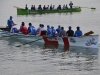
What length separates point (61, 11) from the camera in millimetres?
59156

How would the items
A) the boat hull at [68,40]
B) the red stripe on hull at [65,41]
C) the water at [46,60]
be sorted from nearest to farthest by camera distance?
the water at [46,60], the boat hull at [68,40], the red stripe on hull at [65,41]

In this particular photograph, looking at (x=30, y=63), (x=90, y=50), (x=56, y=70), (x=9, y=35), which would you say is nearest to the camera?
(x=56, y=70)

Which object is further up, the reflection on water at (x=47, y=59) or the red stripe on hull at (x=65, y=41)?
the red stripe on hull at (x=65, y=41)

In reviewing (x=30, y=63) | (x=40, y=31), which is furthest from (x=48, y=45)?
(x=30, y=63)

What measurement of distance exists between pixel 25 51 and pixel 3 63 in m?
4.13

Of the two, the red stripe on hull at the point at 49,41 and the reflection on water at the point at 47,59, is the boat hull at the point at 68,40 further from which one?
the reflection on water at the point at 47,59

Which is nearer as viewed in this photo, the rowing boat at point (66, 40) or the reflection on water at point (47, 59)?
the reflection on water at point (47, 59)

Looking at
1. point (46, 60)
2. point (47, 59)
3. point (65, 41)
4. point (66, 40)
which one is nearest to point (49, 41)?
point (65, 41)

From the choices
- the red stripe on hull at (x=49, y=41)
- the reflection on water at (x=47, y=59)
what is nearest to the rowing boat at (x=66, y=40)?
the red stripe on hull at (x=49, y=41)

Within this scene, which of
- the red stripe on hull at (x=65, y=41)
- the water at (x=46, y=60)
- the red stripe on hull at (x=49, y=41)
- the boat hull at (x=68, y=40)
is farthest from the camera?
the red stripe on hull at (x=49, y=41)

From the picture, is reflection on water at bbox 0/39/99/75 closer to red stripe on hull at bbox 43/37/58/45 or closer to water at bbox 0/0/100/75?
water at bbox 0/0/100/75

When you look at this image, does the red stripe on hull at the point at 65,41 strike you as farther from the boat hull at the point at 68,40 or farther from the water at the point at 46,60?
the water at the point at 46,60

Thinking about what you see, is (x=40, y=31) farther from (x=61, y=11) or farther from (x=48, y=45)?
(x=61, y=11)

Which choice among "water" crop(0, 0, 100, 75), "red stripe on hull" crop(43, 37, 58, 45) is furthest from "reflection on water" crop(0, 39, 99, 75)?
"red stripe on hull" crop(43, 37, 58, 45)
